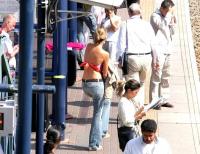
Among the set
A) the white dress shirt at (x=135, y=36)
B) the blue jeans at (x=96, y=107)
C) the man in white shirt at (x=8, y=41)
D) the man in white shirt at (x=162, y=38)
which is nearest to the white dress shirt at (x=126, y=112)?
the blue jeans at (x=96, y=107)

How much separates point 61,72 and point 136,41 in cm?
121

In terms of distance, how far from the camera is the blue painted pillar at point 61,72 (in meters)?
11.3

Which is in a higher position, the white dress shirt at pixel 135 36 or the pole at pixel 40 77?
the white dress shirt at pixel 135 36

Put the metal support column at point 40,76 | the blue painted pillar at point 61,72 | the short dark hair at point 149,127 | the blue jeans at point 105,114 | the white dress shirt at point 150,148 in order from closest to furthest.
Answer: the metal support column at point 40,76
the short dark hair at point 149,127
the white dress shirt at point 150,148
the blue jeans at point 105,114
the blue painted pillar at point 61,72

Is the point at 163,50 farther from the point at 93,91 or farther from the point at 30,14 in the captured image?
the point at 30,14

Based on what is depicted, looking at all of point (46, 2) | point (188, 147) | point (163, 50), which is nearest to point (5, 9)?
point (163, 50)

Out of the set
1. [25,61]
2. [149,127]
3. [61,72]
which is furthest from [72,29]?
[25,61]

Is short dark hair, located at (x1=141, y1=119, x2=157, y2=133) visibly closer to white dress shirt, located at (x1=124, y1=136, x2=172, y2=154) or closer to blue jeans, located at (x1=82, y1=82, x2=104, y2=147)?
white dress shirt, located at (x1=124, y1=136, x2=172, y2=154)

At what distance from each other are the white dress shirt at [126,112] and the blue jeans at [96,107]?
52.1 inches

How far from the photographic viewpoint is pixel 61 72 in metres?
11.5

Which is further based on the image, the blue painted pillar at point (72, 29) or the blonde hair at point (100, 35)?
the blue painted pillar at point (72, 29)

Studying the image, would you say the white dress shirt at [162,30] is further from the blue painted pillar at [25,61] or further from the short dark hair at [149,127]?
the blue painted pillar at [25,61]

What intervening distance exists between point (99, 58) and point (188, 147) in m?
2.06

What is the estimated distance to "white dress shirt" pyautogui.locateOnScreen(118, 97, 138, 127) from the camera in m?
9.59
